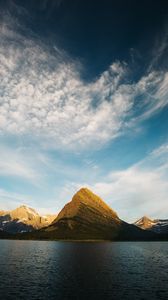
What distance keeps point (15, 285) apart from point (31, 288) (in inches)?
217

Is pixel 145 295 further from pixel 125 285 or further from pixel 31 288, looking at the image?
pixel 31 288

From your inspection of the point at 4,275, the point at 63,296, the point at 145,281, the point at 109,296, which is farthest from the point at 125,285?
the point at 4,275

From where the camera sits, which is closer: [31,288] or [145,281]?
[31,288]

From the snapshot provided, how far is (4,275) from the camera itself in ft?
293

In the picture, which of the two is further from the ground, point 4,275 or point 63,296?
point 4,275

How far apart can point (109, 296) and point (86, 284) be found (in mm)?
14926

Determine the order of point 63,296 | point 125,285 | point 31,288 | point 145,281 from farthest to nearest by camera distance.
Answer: point 145,281, point 125,285, point 31,288, point 63,296

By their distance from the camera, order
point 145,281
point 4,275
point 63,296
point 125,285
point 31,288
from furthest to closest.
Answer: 1. point 4,275
2. point 145,281
3. point 125,285
4. point 31,288
5. point 63,296

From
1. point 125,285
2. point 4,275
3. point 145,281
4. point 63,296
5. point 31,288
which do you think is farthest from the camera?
point 4,275

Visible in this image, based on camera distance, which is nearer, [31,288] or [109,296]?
[109,296]

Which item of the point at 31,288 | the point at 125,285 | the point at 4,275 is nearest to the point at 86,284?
the point at 125,285

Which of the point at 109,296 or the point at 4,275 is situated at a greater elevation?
the point at 4,275

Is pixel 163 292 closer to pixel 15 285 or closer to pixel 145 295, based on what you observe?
pixel 145 295

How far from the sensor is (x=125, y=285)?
76375mm
